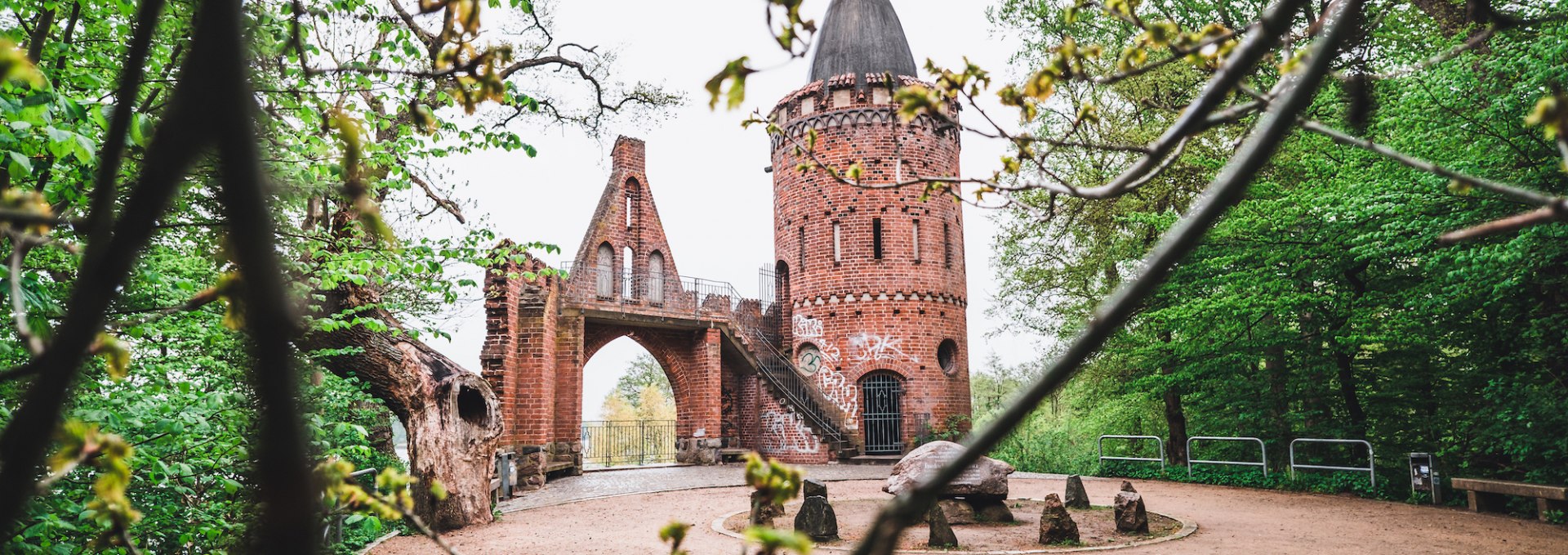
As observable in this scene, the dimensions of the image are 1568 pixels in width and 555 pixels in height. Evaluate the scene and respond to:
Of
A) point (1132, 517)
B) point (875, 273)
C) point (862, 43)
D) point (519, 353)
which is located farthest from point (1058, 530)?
point (862, 43)

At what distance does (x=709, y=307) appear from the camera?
72.1ft

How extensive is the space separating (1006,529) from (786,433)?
12.0 metres

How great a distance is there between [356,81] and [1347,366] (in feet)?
45.2

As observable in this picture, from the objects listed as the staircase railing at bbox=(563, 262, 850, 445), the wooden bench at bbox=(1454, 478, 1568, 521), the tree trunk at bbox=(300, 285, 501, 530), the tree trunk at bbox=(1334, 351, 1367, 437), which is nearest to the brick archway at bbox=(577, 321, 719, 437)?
the staircase railing at bbox=(563, 262, 850, 445)

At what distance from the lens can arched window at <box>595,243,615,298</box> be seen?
20.6m

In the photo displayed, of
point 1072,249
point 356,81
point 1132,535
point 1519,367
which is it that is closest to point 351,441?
point 356,81

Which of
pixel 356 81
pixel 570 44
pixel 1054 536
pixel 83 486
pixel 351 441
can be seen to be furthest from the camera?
pixel 570 44

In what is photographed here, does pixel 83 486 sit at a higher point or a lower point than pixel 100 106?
lower

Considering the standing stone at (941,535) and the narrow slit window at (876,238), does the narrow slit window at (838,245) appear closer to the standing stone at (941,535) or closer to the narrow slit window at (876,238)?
the narrow slit window at (876,238)

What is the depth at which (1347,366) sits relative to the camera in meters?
13.1

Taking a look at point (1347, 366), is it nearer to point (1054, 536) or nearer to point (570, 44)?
point (1054, 536)

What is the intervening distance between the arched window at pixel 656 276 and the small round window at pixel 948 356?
7.14 metres

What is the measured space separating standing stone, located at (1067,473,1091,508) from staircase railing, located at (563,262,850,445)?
9.90 metres

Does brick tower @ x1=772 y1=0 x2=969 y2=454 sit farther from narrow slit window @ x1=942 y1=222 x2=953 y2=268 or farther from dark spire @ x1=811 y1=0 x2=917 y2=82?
dark spire @ x1=811 y1=0 x2=917 y2=82
